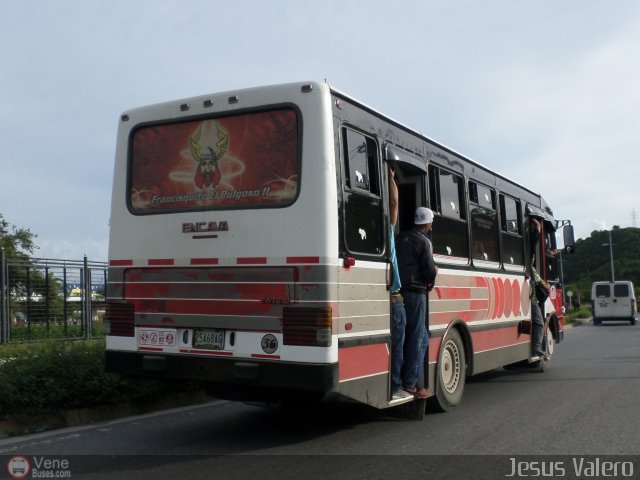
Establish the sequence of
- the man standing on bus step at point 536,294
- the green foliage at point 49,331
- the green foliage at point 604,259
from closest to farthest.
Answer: the man standing on bus step at point 536,294 → the green foliage at point 49,331 → the green foliage at point 604,259

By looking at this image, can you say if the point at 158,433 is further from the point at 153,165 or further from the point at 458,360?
the point at 458,360

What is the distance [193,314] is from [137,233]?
103cm

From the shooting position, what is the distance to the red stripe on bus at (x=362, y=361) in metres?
5.83

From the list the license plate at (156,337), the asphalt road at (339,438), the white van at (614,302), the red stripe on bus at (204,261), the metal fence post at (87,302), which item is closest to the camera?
the asphalt road at (339,438)

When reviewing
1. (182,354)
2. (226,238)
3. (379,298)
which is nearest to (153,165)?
(226,238)

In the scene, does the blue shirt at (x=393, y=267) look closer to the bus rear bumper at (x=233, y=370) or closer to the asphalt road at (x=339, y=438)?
the bus rear bumper at (x=233, y=370)

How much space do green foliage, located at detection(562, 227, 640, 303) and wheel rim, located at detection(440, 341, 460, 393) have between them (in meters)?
67.6

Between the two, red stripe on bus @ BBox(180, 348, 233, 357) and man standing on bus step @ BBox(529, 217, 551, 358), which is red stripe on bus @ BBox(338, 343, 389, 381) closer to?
red stripe on bus @ BBox(180, 348, 233, 357)

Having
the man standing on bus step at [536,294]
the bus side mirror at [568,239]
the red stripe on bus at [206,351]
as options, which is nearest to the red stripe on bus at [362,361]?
the red stripe on bus at [206,351]

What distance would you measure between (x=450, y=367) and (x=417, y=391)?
1.22 metres

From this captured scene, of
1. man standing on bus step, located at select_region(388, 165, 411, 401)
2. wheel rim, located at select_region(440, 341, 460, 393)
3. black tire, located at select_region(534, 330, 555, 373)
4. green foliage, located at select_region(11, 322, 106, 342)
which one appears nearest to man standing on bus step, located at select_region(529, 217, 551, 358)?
black tire, located at select_region(534, 330, 555, 373)

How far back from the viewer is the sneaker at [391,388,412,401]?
21.9ft

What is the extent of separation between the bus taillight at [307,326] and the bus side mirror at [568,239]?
330 inches

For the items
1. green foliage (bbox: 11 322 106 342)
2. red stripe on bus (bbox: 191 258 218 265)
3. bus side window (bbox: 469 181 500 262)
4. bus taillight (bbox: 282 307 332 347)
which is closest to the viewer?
bus taillight (bbox: 282 307 332 347)
